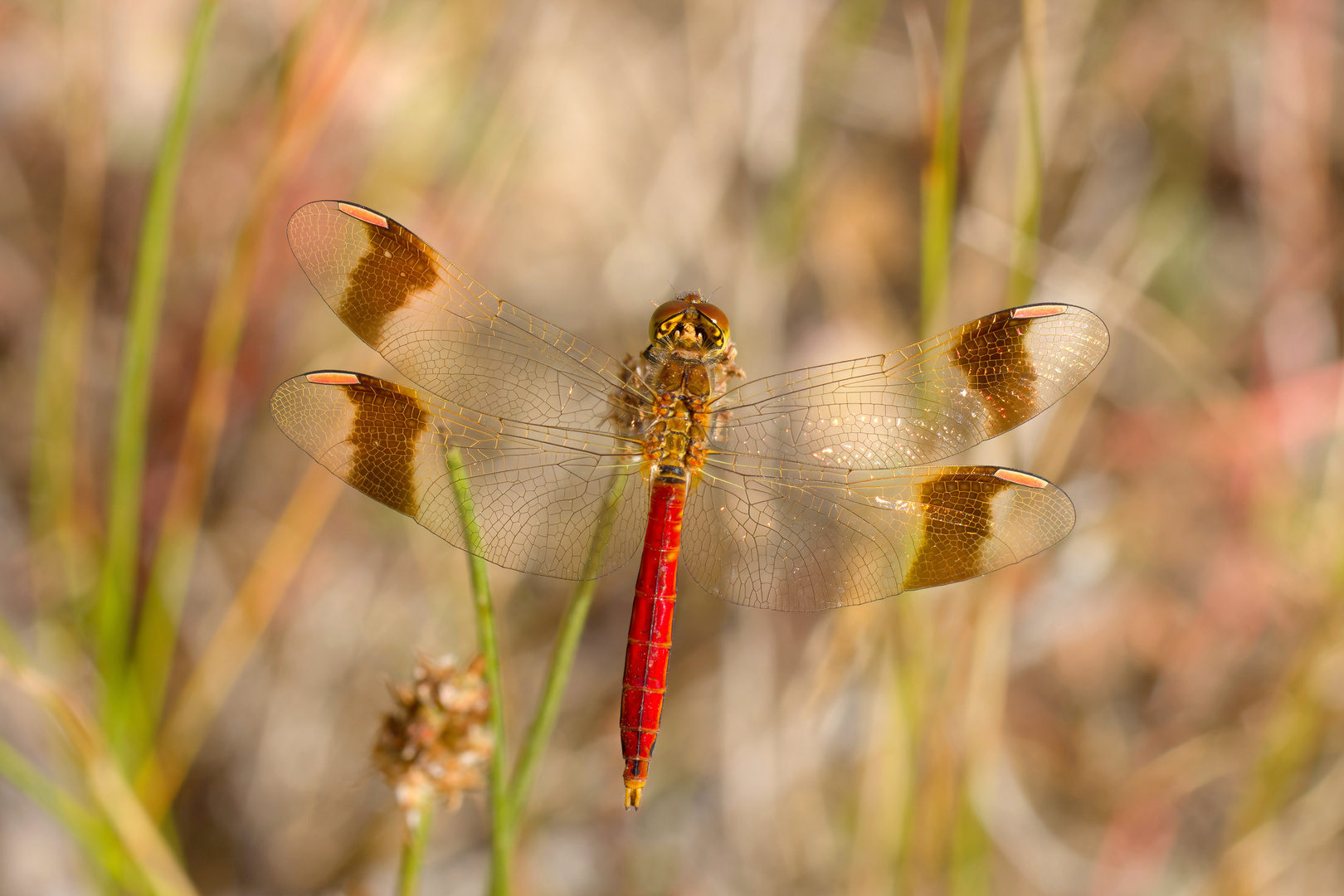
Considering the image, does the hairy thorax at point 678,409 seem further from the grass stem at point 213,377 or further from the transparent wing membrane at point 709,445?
the grass stem at point 213,377

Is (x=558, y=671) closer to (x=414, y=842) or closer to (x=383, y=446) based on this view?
(x=414, y=842)

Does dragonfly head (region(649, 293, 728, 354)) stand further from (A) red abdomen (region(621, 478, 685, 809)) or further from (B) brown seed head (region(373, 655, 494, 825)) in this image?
(B) brown seed head (region(373, 655, 494, 825))

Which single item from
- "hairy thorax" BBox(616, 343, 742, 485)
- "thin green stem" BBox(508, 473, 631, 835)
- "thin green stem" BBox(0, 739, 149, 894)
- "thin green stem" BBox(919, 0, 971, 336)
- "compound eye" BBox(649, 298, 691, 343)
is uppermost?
"thin green stem" BBox(919, 0, 971, 336)

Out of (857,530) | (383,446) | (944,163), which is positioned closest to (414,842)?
(383,446)

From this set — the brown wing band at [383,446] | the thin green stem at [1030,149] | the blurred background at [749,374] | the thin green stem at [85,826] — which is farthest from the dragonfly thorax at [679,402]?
the thin green stem at [85,826]

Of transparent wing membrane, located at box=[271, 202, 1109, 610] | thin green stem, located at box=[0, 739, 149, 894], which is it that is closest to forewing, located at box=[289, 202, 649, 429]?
transparent wing membrane, located at box=[271, 202, 1109, 610]

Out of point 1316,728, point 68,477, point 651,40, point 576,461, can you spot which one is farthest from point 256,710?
point 1316,728
